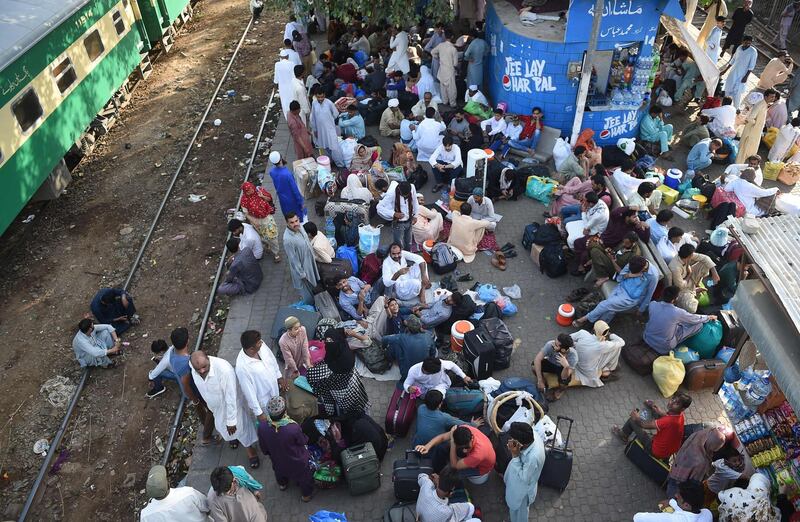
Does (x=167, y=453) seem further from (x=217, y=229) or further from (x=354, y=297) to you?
(x=217, y=229)

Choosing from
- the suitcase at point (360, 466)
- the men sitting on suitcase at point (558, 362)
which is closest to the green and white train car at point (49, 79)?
the suitcase at point (360, 466)

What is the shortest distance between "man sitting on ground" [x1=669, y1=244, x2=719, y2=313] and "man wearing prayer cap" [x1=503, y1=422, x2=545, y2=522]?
3394 mm

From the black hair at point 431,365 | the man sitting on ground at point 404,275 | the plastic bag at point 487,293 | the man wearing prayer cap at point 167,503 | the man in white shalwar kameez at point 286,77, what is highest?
the man in white shalwar kameez at point 286,77

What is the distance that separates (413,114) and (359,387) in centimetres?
752

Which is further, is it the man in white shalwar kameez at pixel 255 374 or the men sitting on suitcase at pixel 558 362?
the men sitting on suitcase at pixel 558 362

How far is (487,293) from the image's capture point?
8.35 m

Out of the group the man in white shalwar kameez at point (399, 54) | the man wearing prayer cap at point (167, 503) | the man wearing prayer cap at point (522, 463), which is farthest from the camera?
the man in white shalwar kameez at point (399, 54)

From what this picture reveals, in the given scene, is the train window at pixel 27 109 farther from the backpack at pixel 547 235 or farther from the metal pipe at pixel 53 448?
the backpack at pixel 547 235

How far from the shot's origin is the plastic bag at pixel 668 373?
23.0 feet

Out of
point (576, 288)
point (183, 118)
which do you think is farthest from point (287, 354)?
point (183, 118)

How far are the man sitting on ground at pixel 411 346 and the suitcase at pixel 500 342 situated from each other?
789 millimetres

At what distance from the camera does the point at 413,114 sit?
12.2 meters

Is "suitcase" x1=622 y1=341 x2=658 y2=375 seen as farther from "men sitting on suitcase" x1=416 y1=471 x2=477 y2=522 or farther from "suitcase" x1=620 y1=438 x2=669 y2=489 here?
"men sitting on suitcase" x1=416 y1=471 x2=477 y2=522

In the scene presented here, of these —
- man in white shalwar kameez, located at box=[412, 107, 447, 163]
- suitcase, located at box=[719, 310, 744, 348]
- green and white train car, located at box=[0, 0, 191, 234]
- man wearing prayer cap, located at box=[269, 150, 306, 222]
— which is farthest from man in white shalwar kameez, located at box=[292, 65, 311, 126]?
suitcase, located at box=[719, 310, 744, 348]
